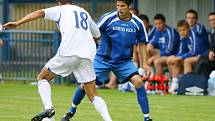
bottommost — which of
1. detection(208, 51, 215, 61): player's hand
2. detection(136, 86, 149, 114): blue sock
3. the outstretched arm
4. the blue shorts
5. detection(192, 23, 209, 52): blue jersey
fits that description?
detection(136, 86, 149, 114): blue sock

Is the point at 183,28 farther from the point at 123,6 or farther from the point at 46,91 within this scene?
the point at 46,91

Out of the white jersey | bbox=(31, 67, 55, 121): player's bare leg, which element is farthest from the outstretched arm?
bbox=(31, 67, 55, 121): player's bare leg

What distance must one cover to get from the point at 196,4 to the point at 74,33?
11.0m

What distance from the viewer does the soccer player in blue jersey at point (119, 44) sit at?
1209 cm

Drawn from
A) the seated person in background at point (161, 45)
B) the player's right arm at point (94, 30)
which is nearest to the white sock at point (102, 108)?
the player's right arm at point (94, 30)

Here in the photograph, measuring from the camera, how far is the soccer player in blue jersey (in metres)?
12.1

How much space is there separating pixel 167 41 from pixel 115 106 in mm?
4769

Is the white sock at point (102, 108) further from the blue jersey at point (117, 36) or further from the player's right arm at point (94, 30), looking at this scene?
the blue jersey at point (117, 36)

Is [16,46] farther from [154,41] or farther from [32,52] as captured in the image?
[154,41]

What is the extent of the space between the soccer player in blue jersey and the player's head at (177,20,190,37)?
6.35 m

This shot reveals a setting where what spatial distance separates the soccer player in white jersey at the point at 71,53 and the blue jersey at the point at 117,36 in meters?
1.24

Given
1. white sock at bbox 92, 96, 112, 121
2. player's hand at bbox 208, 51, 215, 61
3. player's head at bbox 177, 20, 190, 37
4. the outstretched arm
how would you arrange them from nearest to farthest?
1. the outstretched arm
2. white sock at bbox 92, 96, 112, 121
3. player's hand at bbox 208, 51, 215, 61
4. player's head at bbox 177, 20, 190, 37

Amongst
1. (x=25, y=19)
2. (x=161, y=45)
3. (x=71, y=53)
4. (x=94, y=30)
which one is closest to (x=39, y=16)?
(x=25, y=19)

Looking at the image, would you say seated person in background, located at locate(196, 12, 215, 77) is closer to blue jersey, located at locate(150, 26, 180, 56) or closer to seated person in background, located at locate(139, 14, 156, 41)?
blue jersey, located at locate(150, 26, 180, 56)
